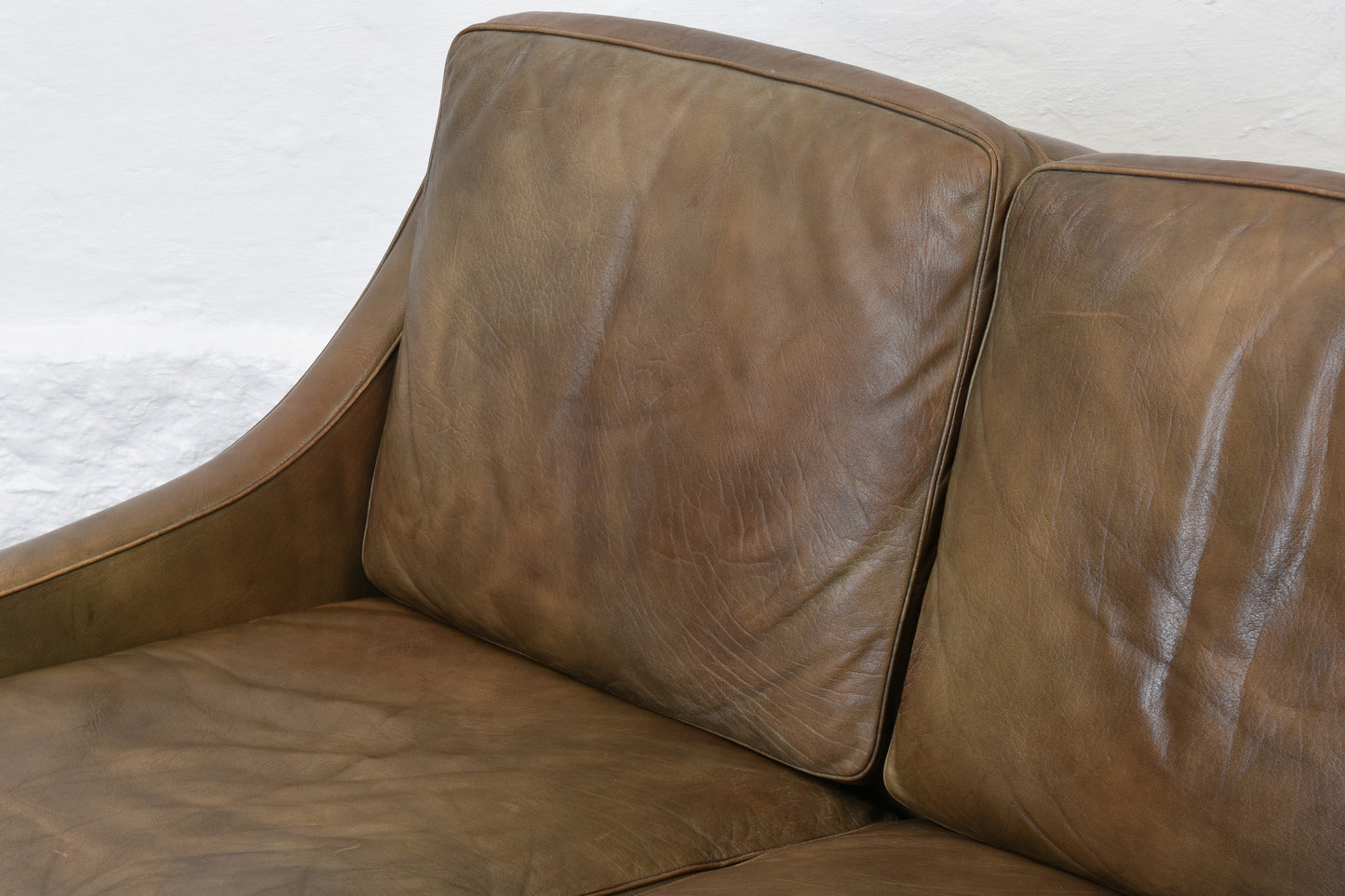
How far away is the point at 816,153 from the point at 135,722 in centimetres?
77

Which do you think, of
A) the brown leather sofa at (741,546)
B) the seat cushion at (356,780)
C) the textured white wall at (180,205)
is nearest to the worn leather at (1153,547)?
the brown leather sofa at (741,546)

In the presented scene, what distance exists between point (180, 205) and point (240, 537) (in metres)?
0.89

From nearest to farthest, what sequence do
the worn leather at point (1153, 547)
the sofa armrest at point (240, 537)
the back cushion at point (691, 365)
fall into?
the worn leather at point (1153, 547)
the back cushion at point (691, 365)
the sofa armrest at point (240, 537)

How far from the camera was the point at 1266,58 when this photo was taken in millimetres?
1353

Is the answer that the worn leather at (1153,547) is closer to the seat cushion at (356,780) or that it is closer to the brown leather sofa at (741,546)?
the brown leather sofa at (741,546)

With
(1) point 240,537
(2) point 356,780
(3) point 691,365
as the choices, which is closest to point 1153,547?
(3) point 691,365

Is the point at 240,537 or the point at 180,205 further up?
the point at 180,205

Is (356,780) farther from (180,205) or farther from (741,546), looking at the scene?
(180,205)

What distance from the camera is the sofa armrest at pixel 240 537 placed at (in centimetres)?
120

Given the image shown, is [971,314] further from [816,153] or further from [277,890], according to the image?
[277,890]

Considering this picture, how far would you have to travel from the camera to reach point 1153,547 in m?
0.85

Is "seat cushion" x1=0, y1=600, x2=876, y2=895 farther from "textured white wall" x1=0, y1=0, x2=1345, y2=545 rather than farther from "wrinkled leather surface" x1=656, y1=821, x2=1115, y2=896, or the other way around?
"textured white wall" x1=0, y1=0, x2=1345, y2=545

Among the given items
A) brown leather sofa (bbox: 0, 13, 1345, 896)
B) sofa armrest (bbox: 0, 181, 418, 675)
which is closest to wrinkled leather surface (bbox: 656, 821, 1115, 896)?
brown leather sofa (bbox: 0, 13, 1345, 896)

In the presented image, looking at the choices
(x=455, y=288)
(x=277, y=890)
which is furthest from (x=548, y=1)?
(x=277, y=890)
